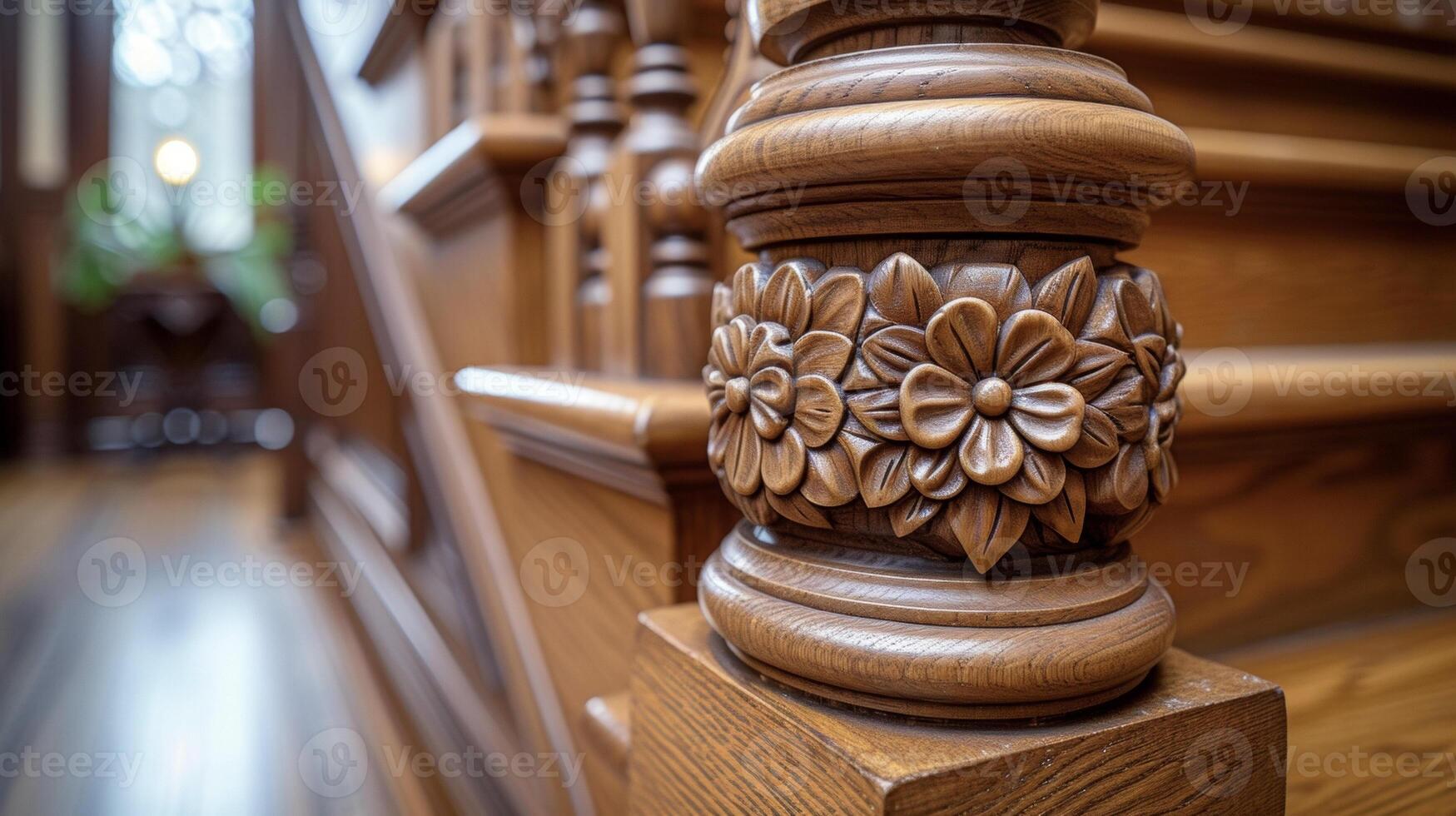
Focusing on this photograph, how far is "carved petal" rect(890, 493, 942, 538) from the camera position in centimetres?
31

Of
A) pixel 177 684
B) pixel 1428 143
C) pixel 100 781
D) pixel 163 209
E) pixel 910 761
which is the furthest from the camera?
pixel 163 209

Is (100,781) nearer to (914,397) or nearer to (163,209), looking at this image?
(914,397)

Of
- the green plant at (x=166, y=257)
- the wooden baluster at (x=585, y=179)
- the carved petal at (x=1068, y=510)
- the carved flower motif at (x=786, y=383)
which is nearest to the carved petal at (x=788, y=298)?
the carved flower motif at (x=786, y=383)

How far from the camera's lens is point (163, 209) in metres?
4.52

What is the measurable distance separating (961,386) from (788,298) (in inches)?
2.7

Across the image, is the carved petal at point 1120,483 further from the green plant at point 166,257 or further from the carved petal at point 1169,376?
the green plant at point 166,257

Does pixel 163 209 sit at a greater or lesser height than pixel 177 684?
greater

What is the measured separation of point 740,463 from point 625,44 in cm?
54

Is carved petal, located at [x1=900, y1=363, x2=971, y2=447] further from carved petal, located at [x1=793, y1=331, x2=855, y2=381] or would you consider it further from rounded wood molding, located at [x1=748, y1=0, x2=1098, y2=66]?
rounded wood molding, located at [x1=748, y1=0, x2=1098, y2=66]

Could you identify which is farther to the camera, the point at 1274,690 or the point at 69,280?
the point at 69,280

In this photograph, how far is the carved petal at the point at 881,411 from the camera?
0.31m

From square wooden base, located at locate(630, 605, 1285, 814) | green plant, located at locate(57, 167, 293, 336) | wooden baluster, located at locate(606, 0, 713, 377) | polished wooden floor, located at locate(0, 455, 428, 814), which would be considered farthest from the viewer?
green plant, located at locate(57, 167, 293, 336)

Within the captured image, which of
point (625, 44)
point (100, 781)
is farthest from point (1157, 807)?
point (100, 781)

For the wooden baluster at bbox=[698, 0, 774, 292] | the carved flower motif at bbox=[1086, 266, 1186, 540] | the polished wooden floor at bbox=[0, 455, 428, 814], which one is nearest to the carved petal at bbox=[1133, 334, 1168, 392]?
the carved flower motif at bbox=[1086, 266, 1186, 540]
